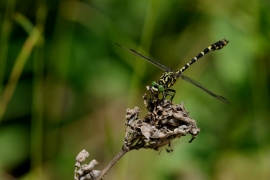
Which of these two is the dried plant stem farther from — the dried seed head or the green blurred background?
the green blurred background

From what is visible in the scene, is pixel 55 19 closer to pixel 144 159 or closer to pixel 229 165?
pixel 144 159

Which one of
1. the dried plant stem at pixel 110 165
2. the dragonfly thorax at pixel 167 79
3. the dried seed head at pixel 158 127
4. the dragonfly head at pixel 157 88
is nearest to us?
the dried plant stem at pixel 110 165

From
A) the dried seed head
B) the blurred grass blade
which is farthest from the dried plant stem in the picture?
the blurred grass blade

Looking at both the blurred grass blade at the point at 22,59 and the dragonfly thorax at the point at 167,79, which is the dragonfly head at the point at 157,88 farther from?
the blurred grass blade at the point at 22,59

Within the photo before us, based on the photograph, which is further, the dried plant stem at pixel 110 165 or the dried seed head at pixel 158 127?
the dried seed head at pixel 158 127

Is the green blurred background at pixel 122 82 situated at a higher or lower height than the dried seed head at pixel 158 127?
higher

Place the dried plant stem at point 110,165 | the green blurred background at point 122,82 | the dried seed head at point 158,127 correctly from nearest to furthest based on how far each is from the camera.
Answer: the dried plant stem at point 110,165, the dried seed head at point 158,127, the green blurred background at point 122,82

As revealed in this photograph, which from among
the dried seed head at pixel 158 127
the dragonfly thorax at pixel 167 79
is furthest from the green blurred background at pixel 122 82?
the dried seed head at pixel 158 127

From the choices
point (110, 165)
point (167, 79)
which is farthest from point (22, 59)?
point (110, 165)

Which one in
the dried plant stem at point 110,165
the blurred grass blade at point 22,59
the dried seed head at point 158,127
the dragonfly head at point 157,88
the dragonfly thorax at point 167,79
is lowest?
the dried plant stem at point 110,165
